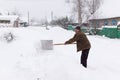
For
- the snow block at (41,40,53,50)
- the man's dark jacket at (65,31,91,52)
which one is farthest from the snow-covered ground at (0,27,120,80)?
the man's dark jacket at (65,31,91,52)

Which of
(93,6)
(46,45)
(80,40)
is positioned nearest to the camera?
(80,40)

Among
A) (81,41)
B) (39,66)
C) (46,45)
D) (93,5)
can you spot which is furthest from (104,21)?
(39,66)

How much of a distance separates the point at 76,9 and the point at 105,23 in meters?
6.09

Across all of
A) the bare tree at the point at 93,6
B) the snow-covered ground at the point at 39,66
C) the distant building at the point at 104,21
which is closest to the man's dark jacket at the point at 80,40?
the snow-covered ground at the point at 39,66

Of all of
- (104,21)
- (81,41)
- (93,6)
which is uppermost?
(93,6)

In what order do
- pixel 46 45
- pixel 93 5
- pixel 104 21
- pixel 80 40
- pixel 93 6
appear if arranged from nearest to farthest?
pixel 80 40
pixel 46 45
pixel 93 5
pixel 93 6
pixel 104 21

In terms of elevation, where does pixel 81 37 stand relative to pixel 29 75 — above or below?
above

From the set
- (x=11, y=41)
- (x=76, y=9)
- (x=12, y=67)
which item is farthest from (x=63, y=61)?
(x=76, y=9)

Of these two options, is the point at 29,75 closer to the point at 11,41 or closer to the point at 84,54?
the point at 84,54

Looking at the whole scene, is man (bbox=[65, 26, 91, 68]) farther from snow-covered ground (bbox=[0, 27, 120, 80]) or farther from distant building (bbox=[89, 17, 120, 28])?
distant building (bbox=[89, 17, 120, 28])

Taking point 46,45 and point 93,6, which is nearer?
point 46,45

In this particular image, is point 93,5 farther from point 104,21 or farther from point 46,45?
point 46,45

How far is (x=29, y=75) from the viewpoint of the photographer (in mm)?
9086

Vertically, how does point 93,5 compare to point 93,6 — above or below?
above
